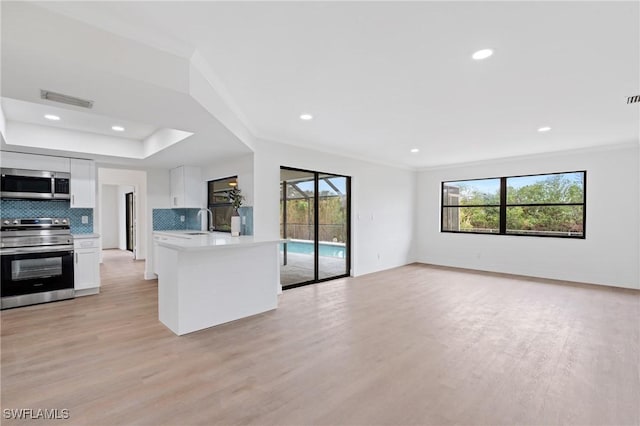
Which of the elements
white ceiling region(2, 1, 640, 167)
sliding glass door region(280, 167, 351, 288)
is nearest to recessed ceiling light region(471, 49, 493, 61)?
white ceiling region(2, 1, 640, 167)

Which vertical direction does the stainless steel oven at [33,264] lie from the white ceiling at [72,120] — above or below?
below

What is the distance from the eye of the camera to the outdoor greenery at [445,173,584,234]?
569cm

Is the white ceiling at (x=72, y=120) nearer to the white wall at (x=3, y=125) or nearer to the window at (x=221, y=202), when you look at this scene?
the white wall at (x=3, y=125)

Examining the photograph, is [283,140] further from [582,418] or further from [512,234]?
[512,234]

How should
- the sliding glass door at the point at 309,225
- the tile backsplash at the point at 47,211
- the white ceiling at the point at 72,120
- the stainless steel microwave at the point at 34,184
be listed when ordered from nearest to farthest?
1. the white ceiling at the point at 72,120
2. the stainless steel microwave at the point at 34,184
3. the tile backsplash at the point at 47,211
4. the sliding glass door at the point at 309,225

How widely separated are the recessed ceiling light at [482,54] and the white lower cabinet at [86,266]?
5.49 metres

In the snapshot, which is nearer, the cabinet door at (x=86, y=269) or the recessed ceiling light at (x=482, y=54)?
the recessed ceiling light at (x=482, y=54)

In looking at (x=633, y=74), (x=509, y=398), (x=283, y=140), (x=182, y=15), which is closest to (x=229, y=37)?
(x=182, y=15)


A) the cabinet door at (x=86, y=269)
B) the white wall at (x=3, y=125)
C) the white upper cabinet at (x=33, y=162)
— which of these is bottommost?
the cabinet door at (x=86, y=269)

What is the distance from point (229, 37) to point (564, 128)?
4.55m

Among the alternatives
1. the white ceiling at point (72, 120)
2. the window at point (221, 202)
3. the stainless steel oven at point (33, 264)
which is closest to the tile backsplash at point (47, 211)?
the stainless steel oven at point (33, 264)

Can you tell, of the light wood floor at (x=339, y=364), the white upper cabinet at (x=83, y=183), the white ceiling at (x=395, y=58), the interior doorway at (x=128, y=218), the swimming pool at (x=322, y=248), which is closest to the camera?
the white ceiling at (x=395, y=58)

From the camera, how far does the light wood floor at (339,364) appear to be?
6.34 ft

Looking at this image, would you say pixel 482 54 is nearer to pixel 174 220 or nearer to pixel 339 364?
pixel 339 364
